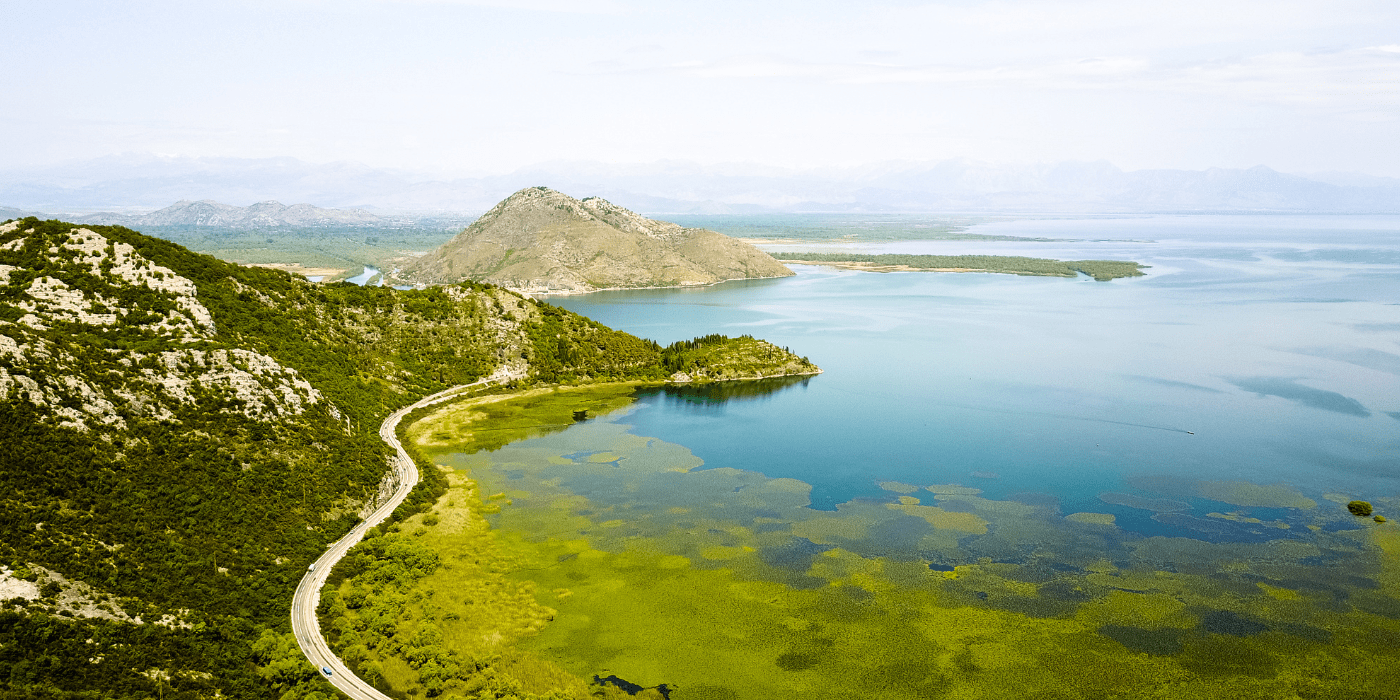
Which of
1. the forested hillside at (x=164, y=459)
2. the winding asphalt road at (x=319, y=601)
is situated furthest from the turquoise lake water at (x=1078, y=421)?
the forested hillside at (x=164, y=459)

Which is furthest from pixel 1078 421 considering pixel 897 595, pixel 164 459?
pixel 164 459

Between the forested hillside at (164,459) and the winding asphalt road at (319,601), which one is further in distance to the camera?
the winding asphalt road at (319,601)

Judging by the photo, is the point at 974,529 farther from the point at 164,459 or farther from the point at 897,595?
the point at 164,459

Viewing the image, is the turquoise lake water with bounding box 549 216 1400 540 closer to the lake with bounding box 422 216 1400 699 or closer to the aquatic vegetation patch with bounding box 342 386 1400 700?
the lake with bounding box 422 216 1400 699

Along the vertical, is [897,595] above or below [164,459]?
below

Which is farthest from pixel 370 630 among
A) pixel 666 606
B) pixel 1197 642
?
pixel 1197 642

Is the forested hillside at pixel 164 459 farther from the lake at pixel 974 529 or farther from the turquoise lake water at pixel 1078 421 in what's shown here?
the turquoise lake water at pixel 1078 421
